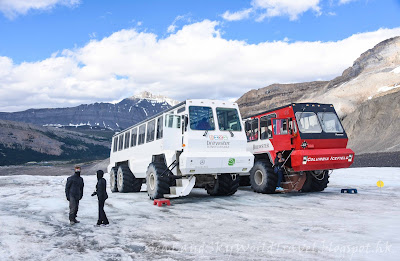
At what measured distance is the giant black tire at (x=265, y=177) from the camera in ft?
42.9

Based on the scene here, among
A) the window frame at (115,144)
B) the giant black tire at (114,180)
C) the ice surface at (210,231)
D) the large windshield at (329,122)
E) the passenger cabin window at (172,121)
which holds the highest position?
the large windshield at (329,122)

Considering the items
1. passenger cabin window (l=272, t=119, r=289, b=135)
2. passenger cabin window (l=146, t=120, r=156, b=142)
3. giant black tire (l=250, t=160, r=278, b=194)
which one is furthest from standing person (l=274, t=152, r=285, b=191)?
passenger cabin window (l=146, t=120, r=156, b=142)

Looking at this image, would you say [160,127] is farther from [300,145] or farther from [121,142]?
[121,142]

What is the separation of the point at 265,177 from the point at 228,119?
2.90 meters

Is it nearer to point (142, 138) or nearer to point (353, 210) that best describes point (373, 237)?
point (353, 210)

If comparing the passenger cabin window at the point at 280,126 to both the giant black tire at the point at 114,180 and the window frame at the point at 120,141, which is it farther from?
the giant black tire at the point at 114,180

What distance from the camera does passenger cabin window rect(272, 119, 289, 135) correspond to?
13.0 m

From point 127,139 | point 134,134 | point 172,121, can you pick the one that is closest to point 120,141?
point 127,139

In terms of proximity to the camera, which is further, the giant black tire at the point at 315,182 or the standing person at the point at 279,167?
the giant black tire at the point at 315,182

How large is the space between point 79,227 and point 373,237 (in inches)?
229

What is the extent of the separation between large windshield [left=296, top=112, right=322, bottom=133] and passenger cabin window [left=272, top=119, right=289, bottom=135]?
1.56 ft

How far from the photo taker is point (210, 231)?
7.20 meters

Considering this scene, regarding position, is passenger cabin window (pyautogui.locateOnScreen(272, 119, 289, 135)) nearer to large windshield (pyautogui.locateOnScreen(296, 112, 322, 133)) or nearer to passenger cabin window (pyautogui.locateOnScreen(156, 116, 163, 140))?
large windshield (pyautogui.locateOnScreen(296, 112, 322, 133))

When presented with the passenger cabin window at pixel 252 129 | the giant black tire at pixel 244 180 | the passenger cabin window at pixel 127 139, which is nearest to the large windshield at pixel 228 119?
the passenger cabin window at pixel 252 129
